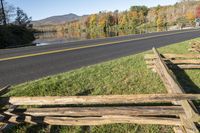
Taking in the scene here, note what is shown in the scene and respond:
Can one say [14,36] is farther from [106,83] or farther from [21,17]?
[106,83]

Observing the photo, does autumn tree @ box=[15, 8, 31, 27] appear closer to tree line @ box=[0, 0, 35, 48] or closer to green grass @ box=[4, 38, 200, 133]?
tree line @ box=[0, 0, 35, 48]

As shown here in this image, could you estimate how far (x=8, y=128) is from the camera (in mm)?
5660

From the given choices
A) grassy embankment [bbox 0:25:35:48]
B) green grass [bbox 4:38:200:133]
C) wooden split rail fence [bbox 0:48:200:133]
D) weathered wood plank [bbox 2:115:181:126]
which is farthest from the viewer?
grassy embankment [bbox 0:25:35:48]

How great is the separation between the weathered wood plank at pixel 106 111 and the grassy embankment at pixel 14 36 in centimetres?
3220

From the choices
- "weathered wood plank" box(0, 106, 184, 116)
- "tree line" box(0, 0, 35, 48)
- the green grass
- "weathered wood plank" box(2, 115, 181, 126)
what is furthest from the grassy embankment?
"weathered wood plank" box(0, 106, 184, 116)

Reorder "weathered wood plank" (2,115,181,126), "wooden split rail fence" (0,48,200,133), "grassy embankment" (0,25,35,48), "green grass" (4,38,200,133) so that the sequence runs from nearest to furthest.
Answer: "wooden split rail fence" (0,48,200,133) → "weathered wood plank" (2,115,181,126) → "green grass" (4,38,200,133) → "grassy embankment" (0,25,35,48)

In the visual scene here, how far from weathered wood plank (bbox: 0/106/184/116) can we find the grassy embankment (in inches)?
1268

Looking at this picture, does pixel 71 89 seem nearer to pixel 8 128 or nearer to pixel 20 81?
pixel 20 81

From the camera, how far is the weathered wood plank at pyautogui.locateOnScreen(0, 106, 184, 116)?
5.02m

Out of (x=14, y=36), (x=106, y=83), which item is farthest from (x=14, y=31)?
(x=106, y=83)

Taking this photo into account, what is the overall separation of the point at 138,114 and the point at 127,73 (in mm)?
4670

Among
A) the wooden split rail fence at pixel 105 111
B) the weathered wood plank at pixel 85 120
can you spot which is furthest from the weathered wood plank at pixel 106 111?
the weathered wood plank at pixel 85 120

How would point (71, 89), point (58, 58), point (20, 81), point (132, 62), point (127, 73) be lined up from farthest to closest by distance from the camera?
point (58, 58)
point (132, 62)
point (127, 73)
point (20, 81)
point (71, 89)

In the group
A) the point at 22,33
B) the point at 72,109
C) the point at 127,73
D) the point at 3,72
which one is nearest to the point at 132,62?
the point at 127,73
